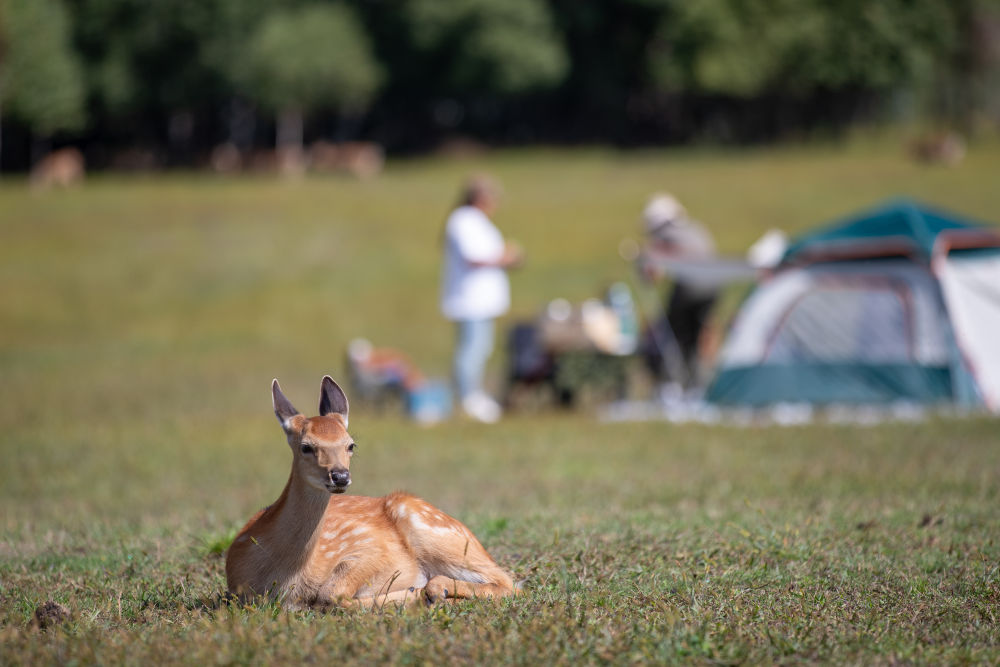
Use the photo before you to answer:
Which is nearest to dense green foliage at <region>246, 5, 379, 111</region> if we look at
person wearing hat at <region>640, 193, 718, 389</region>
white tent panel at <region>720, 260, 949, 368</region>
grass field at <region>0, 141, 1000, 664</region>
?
grass field at <region>0, 141, 1000, 664</region>

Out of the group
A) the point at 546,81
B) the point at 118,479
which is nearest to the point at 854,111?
the point at 546,81

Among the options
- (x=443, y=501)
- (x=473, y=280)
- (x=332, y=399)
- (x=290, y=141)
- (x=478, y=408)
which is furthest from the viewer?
(x=290, y=141)

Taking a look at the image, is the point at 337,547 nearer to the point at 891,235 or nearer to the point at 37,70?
the point at 891,235

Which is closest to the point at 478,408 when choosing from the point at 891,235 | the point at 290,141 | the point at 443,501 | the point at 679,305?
the point at 679,305

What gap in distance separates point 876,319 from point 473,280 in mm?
4248

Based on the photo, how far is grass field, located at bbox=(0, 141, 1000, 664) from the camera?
4.30m

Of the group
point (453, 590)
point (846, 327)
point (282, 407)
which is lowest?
point (846, 327)

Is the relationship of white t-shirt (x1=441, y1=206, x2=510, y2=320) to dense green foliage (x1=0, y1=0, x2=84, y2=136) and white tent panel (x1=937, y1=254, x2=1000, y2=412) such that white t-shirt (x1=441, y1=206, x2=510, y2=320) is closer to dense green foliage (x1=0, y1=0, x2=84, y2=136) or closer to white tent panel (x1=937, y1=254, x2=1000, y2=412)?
white tent panel (x1=937, y1=254, x2=1000, y2=412)

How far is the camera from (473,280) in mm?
12062

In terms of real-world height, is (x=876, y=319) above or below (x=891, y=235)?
below

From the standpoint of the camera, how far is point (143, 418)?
13734mm

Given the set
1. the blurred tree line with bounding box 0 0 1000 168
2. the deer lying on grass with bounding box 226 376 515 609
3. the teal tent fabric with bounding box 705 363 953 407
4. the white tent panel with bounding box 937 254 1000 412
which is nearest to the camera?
the deer lying on grass with bounding box 226 376 515 609

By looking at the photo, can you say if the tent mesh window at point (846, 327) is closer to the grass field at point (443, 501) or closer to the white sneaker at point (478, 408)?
the grass field at point (443, 501)

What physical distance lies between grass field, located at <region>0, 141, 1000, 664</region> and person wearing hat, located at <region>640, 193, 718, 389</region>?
1648 millimetres
